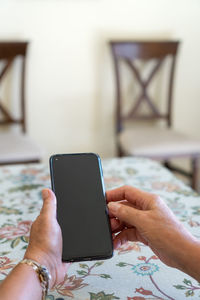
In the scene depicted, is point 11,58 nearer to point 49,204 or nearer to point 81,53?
point 81,53

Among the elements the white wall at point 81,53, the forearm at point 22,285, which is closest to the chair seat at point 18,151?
the white wall at point 81,53

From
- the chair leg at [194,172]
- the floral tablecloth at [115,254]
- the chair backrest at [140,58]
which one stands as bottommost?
the chair leg at [194,172]

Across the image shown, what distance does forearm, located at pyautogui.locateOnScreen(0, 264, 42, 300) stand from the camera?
502 millimetres

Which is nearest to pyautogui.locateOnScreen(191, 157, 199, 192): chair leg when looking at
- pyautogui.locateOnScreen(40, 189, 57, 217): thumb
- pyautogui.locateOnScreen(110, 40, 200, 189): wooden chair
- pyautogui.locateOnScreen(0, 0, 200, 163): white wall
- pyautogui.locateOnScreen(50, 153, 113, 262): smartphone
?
pyautogui.locateOnScreen(110, 40, 200, 189): wooden chair

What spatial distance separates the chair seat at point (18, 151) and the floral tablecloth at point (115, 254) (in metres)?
0.46

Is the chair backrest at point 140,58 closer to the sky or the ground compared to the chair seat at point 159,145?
closer to the sky

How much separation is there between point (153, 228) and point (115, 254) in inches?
6.2

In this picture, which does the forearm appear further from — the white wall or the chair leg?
the white wall

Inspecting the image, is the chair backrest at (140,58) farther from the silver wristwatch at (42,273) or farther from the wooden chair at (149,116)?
the silver wristwatch at (42,273)

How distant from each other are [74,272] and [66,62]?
5.22 ft

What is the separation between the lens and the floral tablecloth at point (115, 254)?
61 centimetres

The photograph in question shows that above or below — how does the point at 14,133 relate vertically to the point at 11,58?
below

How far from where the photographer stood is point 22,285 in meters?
0.52

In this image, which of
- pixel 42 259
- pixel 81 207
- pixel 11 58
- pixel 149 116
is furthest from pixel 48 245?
pixel 149 116
